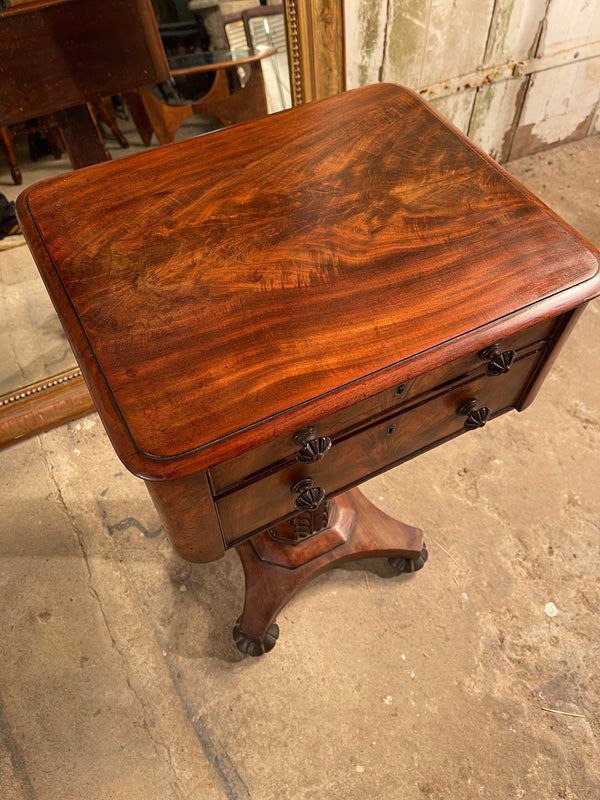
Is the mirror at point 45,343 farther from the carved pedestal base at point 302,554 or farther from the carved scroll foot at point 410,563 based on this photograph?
→ the carved scroll foot at point 410,563

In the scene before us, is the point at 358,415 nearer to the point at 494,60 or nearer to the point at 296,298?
the point at 296,298

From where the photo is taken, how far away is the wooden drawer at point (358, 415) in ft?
2.64

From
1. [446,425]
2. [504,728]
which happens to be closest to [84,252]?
[446,425]

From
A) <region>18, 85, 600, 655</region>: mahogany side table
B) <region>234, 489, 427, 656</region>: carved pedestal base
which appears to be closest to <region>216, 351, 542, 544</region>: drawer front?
<region>18, 85, 600, 655</region>: mahogany side table

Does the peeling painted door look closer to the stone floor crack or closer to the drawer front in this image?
the drawer front

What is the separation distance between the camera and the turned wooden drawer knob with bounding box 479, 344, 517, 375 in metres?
0.88

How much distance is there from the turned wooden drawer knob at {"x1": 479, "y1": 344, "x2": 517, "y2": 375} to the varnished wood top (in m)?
0.06

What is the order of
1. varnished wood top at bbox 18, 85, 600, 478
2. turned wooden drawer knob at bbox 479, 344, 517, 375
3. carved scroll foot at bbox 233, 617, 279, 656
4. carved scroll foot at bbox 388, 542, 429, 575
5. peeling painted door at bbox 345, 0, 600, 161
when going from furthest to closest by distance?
peeling painted door at bbox 345, 0, 600, 161 → carved scroll foot at bbox 388, 542, 429, 575 → carved scroll foot at bbox 233, 617, 279, 656 → turned wooden drawer knob at bbox 479, 344, 517, 375 → varnished wood top at bbox 18, 85, 600, 478

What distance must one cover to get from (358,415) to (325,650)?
83 cm

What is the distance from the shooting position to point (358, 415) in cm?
86

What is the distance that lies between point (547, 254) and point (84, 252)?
0.70 m

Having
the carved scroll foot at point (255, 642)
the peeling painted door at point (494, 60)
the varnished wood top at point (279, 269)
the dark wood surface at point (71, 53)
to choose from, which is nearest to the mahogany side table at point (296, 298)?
the varnished wood top at point (279, 269)

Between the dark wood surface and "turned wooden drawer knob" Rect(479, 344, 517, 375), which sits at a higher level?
the dark wood surface

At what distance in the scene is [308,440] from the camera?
82cm
